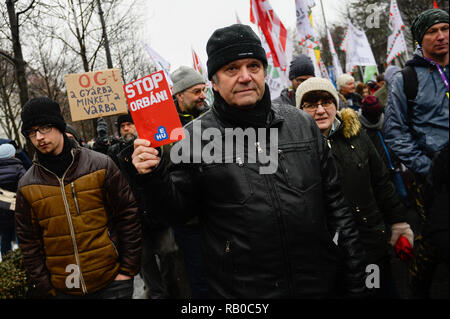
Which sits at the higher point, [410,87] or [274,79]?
[274,79]

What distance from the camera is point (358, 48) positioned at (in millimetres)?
9781

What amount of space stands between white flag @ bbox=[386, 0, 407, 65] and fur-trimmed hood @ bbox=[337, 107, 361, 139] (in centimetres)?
714

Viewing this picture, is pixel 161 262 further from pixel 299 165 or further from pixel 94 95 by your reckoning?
pixel 94 95

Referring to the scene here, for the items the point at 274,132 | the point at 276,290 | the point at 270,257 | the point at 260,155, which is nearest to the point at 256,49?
the point at 274,132

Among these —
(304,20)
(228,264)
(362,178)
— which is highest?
(304,20)

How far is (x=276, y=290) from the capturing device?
1.66 m

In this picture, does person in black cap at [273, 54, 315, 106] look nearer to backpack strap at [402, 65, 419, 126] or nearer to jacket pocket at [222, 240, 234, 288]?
backpack strap at [402, 65, 419, 126]

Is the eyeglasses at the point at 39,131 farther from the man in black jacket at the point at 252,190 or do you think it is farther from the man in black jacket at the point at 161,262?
the man in black jacket at the point at 252,190

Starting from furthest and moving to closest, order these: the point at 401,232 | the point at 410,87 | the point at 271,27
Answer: the point at 271,27 → the point at 401,232 → the point at 410,87

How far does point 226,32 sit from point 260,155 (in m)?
0.72

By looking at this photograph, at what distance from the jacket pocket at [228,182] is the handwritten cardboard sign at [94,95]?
4.41m

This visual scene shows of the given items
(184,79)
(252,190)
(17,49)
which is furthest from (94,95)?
(252,190)

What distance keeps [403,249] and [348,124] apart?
97 cm
